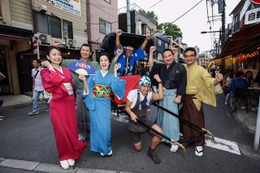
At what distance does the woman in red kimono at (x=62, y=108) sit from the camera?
257cm

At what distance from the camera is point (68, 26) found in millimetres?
11977

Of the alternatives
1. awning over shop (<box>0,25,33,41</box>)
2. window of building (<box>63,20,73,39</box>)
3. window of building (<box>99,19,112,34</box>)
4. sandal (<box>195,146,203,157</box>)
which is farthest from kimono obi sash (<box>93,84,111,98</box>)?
window of building (<box>99,19,112,34</box>)

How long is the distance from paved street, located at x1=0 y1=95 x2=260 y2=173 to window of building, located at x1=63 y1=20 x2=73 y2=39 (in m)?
9.10

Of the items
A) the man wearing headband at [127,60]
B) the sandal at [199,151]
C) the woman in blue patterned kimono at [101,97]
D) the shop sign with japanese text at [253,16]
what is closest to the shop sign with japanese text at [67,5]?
the man wearing headband at [127,60]

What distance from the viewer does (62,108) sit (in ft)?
8.80

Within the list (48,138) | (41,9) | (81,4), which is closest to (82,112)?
(48,138)

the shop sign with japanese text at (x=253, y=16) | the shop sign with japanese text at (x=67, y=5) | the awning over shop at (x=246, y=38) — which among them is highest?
the shop sign with japanese text at (x=67, y=5)

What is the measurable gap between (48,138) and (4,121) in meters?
2.43

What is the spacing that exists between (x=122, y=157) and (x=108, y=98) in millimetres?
1169

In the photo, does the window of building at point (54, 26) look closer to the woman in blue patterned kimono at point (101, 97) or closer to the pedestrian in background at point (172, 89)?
the woman in blue patterned kimono at point (101, 97)

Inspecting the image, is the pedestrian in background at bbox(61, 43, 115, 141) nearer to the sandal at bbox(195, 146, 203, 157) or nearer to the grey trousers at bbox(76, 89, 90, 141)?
the grey trousers at bbox(76, 89, 90, 141)

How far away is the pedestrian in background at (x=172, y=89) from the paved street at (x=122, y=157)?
1.66 feet

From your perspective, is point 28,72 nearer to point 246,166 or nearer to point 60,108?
point 60,108

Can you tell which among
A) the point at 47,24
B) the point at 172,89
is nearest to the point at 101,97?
the point at 172,89
